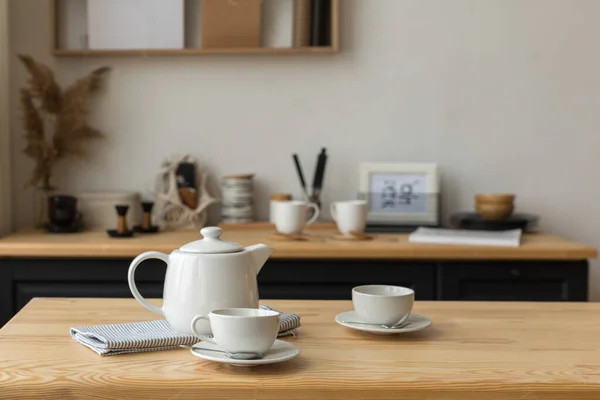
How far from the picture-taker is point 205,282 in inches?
51.4

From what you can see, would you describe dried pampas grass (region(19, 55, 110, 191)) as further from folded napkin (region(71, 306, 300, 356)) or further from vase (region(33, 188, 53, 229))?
folded napkin (region(71, 306, 300, 356))

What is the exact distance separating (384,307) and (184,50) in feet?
6.18

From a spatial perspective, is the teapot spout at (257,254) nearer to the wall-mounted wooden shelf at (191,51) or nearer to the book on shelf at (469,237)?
the book on shelf at (469,237)

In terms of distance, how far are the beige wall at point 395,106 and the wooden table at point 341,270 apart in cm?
61

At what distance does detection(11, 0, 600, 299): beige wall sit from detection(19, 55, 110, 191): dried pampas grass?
9 cm

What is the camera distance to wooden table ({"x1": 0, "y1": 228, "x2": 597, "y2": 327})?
2.52 m

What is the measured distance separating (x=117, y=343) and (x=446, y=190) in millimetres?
2059

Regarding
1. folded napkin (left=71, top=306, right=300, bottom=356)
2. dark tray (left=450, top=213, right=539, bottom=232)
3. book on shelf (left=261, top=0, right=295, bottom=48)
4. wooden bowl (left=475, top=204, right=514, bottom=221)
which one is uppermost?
book on shelf (left=261, top=0, right=295, bottom=48)

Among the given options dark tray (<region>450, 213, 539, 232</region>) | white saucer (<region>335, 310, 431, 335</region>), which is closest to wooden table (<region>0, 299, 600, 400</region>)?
white saucer (<region>335, 310, 431, 335</region>)

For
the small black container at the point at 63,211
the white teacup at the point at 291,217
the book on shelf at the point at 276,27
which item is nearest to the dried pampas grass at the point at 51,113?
the small black container at the point at 63,211

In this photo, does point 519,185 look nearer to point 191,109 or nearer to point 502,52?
point 502,52

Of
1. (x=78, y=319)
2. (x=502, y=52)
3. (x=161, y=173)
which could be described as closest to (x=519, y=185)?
(x=502, y=52)

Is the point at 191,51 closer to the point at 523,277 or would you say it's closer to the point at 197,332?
the point at 523,277

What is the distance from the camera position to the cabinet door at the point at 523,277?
2.54 metres
